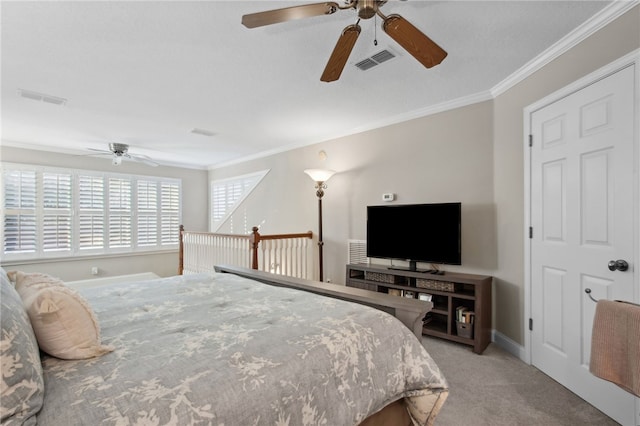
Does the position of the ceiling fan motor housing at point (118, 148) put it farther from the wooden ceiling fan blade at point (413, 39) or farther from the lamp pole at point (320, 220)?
the wooden ceiling fan blade at point (413, 39)

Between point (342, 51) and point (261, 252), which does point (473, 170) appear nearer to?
point (342, 51)

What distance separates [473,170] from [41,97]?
453 cm

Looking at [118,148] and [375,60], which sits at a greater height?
[375,60]

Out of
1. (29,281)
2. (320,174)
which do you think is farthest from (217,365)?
(320,174)

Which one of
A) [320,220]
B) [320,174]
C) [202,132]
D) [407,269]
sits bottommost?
[407,269]

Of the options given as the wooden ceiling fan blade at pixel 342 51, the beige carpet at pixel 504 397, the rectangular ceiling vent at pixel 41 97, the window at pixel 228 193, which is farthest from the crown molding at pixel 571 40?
the rectangular ceiling vent at pixel 41 97

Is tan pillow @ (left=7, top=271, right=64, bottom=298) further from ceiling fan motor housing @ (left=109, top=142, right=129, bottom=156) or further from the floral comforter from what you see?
ceiling fan motor housing @ (left=109, top=142, right=129, bottom=156)

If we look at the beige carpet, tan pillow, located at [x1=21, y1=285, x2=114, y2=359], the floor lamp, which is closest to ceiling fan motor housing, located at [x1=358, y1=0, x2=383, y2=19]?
tan pillow, located at [x1=21, y1=285, x2=114, y2=359]

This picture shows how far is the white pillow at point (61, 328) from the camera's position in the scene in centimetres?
109

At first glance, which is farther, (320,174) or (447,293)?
(320,174)

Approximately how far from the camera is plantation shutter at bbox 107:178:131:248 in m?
5.79

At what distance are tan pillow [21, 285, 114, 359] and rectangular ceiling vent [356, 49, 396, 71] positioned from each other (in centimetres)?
247

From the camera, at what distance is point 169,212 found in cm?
661

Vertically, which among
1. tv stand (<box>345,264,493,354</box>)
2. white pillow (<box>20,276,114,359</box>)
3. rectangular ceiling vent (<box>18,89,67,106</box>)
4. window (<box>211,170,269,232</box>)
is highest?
rectangular ceiling vent (<box>18,89,67,106</box>)
